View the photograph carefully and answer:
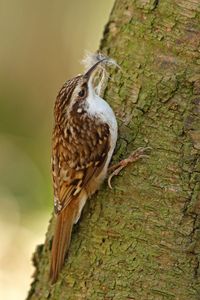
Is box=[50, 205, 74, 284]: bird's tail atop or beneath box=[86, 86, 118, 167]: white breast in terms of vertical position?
beneath

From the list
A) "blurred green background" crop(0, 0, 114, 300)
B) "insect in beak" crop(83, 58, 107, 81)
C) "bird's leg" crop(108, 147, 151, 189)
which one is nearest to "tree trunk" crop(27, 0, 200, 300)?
"bird's leg" crop(108, 147, 151, 189)

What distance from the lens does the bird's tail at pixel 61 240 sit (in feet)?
9.98

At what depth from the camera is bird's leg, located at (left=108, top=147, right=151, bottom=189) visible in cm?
290

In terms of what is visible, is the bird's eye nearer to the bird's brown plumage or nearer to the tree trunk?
the bird's brown plumage

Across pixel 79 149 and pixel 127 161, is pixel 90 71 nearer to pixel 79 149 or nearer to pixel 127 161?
pixel 79 149

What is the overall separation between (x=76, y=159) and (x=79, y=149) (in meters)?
0.04

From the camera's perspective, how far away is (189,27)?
2.94 metres

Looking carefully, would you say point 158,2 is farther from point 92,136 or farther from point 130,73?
point 92,136

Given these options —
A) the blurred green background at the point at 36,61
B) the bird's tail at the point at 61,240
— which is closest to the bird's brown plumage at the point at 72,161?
the bird's tail at the point at 61,240

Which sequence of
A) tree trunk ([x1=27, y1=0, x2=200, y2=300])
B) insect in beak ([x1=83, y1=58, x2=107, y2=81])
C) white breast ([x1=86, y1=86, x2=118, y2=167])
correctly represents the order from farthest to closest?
insect in beak ([x1=83, y1=58, x2=107, y2=81]) → white breast ([x1=86, y1=86, x2=118, y2=167]) → tree trunk ([x1=27, y1=0, x2=200, y2=300])

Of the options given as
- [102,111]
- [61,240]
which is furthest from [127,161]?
[61,240]

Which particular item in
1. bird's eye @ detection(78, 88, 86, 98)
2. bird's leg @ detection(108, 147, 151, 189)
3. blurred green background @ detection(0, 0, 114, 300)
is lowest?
bird's leg @ detection(108, 147, 151, 189)

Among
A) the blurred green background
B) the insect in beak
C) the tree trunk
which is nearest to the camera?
the tree trunk

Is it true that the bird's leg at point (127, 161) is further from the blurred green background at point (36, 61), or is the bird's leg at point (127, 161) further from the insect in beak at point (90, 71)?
the blurred green background at point (36, 61)
